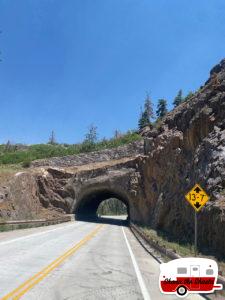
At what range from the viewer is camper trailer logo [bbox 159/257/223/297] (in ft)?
27.8

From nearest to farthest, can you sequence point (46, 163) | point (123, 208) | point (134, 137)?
point (46, 163), point (134, 137), point (123, 208)

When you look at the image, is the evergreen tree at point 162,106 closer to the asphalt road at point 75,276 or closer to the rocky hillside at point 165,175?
the rocky hillside at point 165,175

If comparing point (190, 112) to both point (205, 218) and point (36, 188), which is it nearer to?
point (205, 218)

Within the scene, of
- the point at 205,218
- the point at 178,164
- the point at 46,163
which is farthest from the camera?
the point at 46,163

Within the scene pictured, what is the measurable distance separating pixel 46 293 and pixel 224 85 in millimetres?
24717

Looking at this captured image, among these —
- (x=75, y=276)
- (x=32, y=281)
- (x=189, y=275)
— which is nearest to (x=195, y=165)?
(x=75, y=276)

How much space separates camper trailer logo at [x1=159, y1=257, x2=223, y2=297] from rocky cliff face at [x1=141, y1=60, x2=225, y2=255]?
972 cm

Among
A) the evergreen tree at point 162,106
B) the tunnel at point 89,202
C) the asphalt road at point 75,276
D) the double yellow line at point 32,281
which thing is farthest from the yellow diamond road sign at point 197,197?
the evergreen tree at point 162,106

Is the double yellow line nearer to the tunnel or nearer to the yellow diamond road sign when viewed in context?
the yellow diamond road sign

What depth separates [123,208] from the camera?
491ft

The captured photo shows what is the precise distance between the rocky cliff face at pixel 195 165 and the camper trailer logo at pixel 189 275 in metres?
9.72

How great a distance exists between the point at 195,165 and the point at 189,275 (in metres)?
21.4

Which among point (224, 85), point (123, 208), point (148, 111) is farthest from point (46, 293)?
point (123, 208)

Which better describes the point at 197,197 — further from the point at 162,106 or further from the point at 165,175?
the point at 162,106
